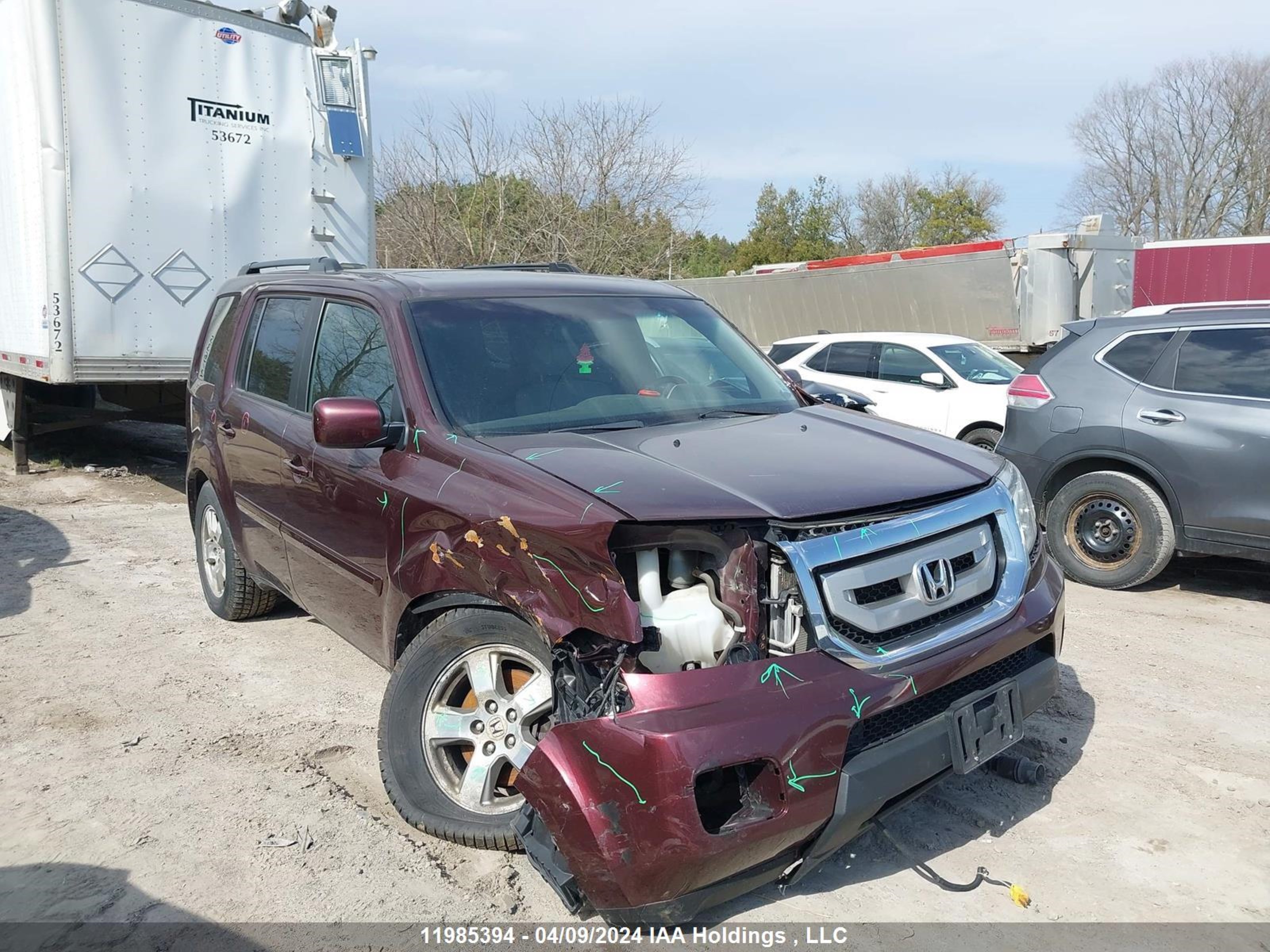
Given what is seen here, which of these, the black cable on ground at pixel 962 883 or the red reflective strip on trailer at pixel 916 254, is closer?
the black cable on ground at pixel 962 883

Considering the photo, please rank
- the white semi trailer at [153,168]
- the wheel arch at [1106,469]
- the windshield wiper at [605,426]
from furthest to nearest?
the white semi trailer at [153,168] < the wheel arch at [1106,469] < the windshield wiper at [605,426]

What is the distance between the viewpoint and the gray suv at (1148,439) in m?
5.93

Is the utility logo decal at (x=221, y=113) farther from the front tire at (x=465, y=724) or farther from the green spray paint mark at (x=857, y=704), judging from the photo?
the green spray paint mark at (x=857, y=704)

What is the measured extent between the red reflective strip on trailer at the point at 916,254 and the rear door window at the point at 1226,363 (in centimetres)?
1066

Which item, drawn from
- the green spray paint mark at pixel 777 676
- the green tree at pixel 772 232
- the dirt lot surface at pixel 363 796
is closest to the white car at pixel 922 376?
the dirt lot surface at pixel 363 796

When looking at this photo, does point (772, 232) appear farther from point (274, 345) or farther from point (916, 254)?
point (274, 345)

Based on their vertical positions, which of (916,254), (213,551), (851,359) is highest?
(916,254)

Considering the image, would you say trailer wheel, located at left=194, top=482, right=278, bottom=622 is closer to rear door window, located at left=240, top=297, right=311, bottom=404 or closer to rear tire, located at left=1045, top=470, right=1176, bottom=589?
rear door window, located at left=240, top=297, right=311, bottom=404

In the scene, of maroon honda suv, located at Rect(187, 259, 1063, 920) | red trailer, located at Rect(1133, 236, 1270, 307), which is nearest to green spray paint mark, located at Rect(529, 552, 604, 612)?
maroon honda suv, located at Rect(187, 259, 1063, 920)

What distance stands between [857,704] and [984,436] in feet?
27.0

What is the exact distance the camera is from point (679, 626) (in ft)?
9.14

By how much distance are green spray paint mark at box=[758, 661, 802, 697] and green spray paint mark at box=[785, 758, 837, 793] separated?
178 mm

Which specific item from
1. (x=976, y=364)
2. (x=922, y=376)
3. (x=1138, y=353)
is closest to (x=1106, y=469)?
(x=1138, y=353)

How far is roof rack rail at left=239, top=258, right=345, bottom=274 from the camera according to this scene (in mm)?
5109
